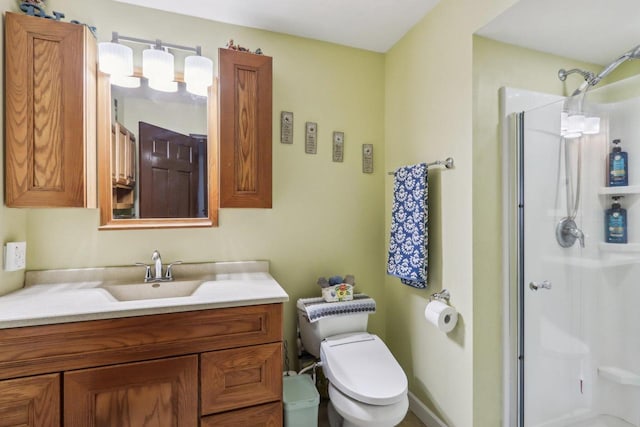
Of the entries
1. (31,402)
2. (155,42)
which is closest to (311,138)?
(155,42)

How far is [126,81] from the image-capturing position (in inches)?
65.9

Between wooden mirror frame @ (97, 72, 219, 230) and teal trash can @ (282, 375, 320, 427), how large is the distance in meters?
1.00

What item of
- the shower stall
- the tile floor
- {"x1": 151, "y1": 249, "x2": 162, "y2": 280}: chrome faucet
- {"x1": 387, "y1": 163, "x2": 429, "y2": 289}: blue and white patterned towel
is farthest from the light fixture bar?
the tile floor

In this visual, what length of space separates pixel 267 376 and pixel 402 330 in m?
1.02

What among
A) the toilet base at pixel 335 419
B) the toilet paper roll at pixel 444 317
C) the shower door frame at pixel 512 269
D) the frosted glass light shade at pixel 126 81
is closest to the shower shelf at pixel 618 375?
the shower door frame at pixel 512 269

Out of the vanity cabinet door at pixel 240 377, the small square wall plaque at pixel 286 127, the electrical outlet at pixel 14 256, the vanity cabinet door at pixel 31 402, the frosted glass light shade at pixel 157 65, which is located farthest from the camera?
the small square wall plaque at pixel 286 127

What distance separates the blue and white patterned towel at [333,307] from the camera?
173 cm

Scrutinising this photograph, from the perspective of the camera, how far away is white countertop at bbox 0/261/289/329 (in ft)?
3.75

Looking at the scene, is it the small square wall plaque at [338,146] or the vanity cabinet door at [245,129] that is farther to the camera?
the small square wall plaque at [338,146]

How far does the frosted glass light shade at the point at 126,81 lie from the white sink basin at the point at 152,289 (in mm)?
1057

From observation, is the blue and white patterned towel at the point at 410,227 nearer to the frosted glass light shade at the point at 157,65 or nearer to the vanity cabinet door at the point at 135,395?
the vanity cabinet door at the point at 135,395

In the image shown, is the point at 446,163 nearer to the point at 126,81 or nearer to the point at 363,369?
the point at 363,369

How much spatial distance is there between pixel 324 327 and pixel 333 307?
0.40ft

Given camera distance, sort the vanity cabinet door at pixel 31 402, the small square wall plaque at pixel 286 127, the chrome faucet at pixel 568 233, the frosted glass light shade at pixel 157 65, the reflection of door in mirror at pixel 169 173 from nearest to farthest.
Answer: the vanity cabinet door at pixel 31 402 < the chrome faucet at pixel 568 233 < the frosted glass light shade at pixel 157 65 < the reflection of door in mirror at pixel 169 173 < the small square wall plaque at pixel 286 127
